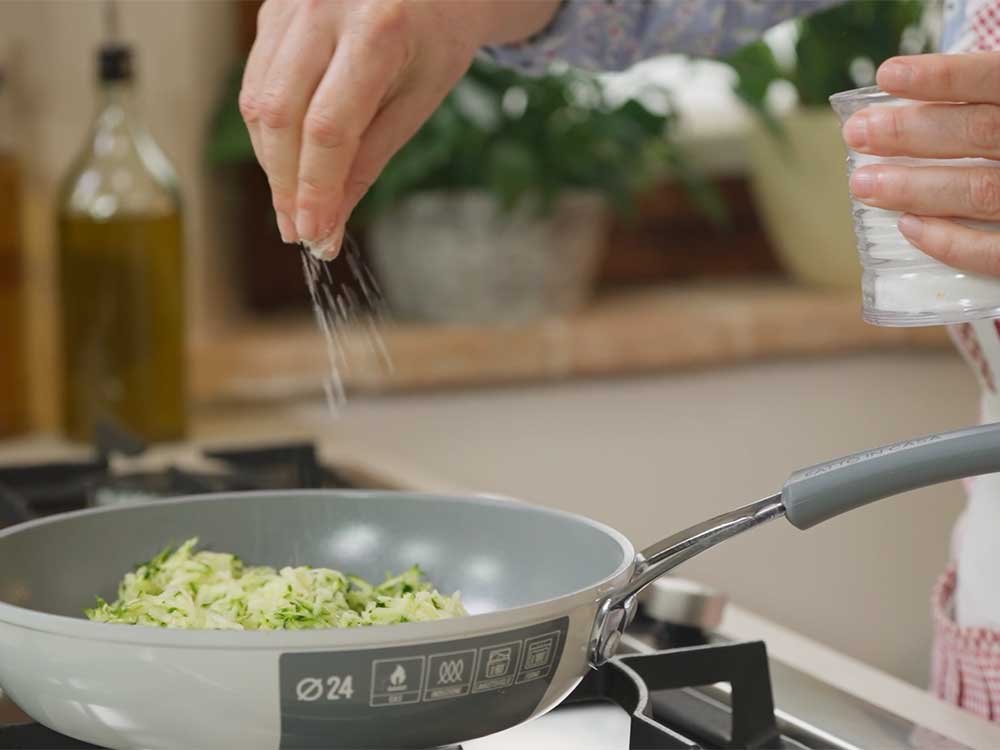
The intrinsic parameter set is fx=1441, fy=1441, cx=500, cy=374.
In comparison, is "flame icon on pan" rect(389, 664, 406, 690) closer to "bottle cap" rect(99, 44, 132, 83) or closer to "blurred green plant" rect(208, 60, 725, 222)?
"bottle cap" rect(99, 44, 132, 83)

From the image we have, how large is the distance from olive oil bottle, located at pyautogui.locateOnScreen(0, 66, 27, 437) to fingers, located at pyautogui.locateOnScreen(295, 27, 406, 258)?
2.67 feet

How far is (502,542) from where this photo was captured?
701mm

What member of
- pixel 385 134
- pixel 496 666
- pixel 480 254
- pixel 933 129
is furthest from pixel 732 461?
pixel 496 666

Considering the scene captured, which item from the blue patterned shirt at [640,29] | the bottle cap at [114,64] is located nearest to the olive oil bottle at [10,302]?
the bottle cap at [114,64]

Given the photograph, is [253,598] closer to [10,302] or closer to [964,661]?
[964,661]

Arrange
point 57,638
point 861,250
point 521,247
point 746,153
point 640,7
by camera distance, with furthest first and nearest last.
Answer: point 746,153 < point 521,247 < point 640,7 < point 861,250 < point 57,638

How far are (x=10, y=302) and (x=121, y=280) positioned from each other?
0.15 metres

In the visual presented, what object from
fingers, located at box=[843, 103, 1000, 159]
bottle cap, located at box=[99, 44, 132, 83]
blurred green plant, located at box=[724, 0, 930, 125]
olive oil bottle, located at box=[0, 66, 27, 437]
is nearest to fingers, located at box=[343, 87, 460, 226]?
fingers, located at box=[843, 103, 1000, 159]

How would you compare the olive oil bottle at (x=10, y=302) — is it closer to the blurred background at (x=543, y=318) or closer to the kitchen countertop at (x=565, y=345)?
the blurred background at (x=543, y=318)

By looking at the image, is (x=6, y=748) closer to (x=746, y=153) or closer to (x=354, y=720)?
(x=354, y=720)

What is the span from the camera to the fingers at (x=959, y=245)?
24.5 inches

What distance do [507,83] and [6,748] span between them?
122 cm

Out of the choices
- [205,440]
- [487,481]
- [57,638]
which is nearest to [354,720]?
[57,638]

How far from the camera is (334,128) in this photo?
2.25 ft
